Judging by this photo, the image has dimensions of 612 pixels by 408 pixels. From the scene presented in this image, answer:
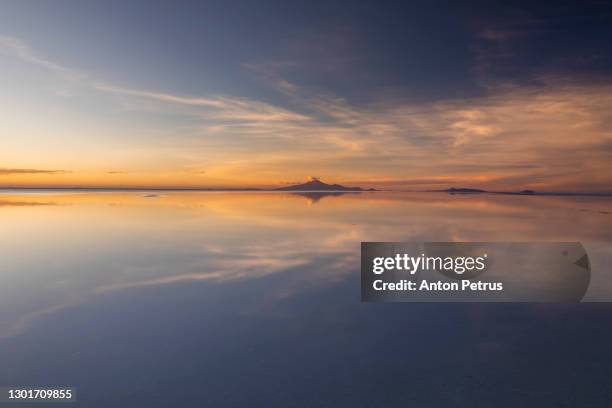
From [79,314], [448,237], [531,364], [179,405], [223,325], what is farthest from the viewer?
[448,237]

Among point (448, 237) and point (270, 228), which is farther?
point (270, 228)

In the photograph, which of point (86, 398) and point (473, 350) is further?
point (473, 350)

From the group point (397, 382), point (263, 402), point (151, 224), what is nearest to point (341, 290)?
point (397, 382)

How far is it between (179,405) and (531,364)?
6743 millimetres

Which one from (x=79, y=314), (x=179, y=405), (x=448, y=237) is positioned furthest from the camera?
(x=448, y=237)

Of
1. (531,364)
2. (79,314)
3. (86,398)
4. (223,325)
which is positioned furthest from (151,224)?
(531,364)

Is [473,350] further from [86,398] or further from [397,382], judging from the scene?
[86,398]

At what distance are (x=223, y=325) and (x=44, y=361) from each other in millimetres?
3788

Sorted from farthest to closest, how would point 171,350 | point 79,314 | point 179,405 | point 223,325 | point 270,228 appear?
point 270,228
point 79,314
point 223,325
point 171,350
point 179,405

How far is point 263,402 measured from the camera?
7.21 metres

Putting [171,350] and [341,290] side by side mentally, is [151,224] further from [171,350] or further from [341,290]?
[171,350]

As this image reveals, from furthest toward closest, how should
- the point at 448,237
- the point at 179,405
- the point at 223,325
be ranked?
the point at 448,237, the point at 223,325, the point at 179,405

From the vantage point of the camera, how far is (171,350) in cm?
913

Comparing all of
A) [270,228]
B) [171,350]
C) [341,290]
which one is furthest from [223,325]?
[270,228]
